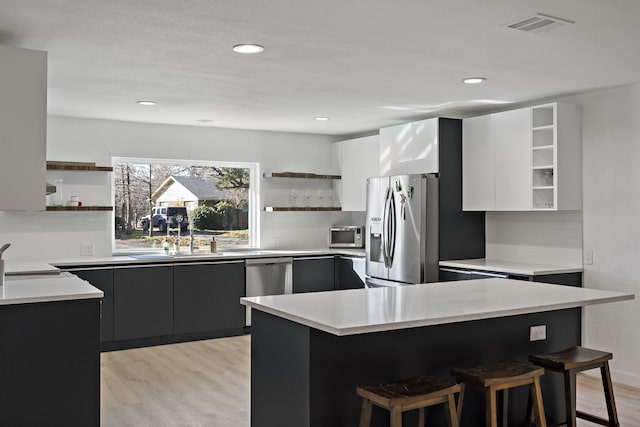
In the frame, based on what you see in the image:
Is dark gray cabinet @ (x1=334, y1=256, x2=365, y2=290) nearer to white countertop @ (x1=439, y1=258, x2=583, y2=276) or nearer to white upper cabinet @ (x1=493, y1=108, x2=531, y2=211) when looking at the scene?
white countertop @ (x1=439, y1=258, x2=583, y2=276)

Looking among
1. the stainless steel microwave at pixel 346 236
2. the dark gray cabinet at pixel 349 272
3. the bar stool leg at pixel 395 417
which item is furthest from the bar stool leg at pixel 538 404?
the stainless steel microwave at pixel 346 236

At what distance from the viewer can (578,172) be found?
5.16 metres

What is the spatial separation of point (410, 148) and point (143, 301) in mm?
3009

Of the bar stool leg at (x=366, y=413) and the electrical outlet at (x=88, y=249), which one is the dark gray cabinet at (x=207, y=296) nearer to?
the electrical outlet at (x=88, y=249)

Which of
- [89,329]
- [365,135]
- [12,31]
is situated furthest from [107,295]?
[365,135]

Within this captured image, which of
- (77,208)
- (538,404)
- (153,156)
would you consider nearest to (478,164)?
(538,404)

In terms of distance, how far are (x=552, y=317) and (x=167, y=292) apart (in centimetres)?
378

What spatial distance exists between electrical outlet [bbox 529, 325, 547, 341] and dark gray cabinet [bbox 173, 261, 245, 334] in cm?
356

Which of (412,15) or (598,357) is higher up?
(412,15)

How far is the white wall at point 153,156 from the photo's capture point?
6074 millimetres

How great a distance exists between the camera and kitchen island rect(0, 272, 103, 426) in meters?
3.16

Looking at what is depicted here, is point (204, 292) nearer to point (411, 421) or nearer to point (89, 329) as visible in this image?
point (89, 329)

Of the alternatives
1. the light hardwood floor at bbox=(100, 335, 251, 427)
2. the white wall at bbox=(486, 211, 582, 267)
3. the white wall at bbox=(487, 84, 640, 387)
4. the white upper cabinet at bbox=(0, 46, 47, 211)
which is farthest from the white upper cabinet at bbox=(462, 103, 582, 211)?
the white upper cabinet at bbox=(0, 46, 47, 211)

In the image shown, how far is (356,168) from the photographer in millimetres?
7324
